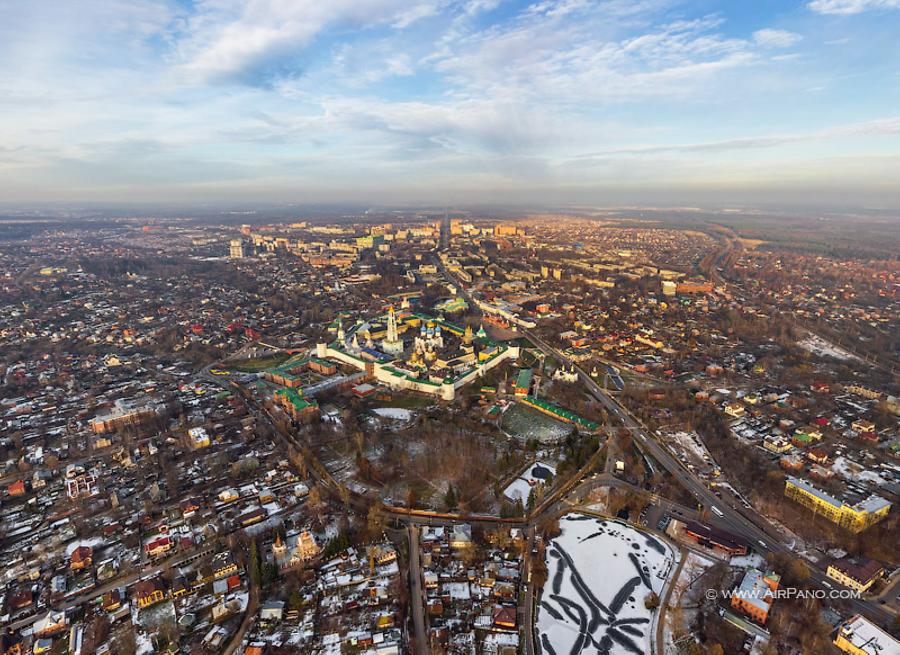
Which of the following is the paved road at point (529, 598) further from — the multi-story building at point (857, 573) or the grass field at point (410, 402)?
the grass field at point (410, 402)

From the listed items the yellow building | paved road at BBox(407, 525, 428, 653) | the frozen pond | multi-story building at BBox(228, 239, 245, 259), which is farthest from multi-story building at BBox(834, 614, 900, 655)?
multi-story building at BBox(228, 239, 245, 259)

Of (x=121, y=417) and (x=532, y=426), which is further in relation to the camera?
(x=532, y=426)

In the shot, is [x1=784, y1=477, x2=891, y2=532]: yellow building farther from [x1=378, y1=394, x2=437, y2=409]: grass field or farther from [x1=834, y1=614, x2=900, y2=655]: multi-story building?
[x1=378, y1=394, x2=437, y2=409]: grass field

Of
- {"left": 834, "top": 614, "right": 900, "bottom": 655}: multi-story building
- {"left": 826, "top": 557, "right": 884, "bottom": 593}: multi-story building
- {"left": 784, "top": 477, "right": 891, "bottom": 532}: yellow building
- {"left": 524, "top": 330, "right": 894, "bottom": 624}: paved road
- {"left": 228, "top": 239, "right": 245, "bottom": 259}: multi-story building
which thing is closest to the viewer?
{"left": 834, "top": 614, "right": 900, "bottom": 655}: multi-story building

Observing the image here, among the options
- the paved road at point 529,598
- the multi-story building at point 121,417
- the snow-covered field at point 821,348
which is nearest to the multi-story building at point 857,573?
the paved road at point 529,598

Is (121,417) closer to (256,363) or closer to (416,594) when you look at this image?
(256,363)

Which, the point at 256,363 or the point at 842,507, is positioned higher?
the point at 256,363

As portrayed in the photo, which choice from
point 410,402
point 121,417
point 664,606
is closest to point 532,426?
point 410,402
